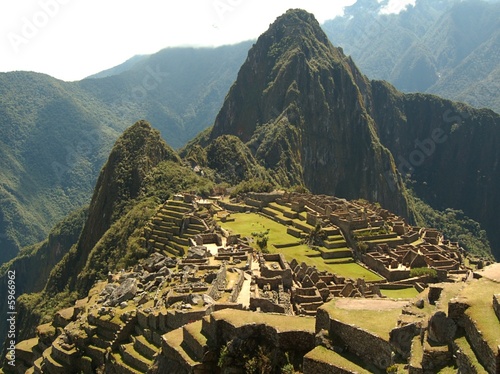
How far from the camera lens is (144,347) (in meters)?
22.8

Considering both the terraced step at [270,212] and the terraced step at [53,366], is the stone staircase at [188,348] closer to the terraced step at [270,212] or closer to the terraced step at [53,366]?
the terraced step at [53,366]

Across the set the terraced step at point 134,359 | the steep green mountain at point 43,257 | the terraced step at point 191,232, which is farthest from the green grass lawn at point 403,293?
the steep green mountain at point 43,257

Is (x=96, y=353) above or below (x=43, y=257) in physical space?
above

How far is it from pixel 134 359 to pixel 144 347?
653 mm

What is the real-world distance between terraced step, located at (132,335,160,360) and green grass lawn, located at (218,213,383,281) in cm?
2659

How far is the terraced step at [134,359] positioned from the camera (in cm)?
2184

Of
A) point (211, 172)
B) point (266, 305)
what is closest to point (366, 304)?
point (266, 305)

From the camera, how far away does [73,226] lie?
142 metres

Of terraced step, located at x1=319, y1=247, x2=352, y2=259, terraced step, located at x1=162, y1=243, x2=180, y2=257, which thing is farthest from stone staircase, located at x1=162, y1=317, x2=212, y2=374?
terraced step, located at x1=319, y1=247, x2=352, y2=259

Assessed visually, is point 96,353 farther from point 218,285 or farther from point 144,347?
point 218,285

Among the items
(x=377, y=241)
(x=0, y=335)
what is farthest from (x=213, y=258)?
(x=0, y=335)

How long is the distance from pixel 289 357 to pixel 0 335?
9954 cm

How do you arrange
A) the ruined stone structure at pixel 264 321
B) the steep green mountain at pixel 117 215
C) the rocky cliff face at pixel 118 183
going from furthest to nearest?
the rocky cliff face at pixel 118 183, the steep green mountain at pixel 117 215, the ruined stone structure at pixel 264 321

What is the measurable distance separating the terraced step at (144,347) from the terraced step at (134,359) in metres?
0.17
